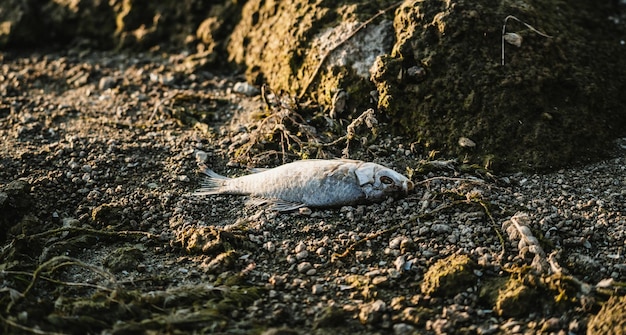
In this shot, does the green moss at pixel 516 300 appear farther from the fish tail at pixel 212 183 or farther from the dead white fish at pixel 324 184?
the fish tail at pixel 212 183

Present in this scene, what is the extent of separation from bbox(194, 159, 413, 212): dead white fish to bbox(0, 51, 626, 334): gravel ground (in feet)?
0.28

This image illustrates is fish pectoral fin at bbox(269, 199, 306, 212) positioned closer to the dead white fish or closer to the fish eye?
the dead white fish

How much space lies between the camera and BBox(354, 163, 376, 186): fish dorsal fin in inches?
192

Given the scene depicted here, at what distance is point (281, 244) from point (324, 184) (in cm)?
54

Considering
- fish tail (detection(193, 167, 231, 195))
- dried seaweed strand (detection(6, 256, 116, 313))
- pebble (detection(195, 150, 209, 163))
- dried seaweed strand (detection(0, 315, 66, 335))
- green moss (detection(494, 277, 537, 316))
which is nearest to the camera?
dried seaweed strand (detection(0, 315, 66, 335))

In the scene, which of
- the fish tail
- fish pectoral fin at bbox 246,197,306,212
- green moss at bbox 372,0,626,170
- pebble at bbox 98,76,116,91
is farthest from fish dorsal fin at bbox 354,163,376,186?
pebble at bbox 98,76,116,91

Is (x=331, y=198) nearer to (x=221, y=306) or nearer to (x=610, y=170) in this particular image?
(x=221, y=306)

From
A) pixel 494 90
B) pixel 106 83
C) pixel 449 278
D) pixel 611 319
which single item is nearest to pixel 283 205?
pixel 449 278

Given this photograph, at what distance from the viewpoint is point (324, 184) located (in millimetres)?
4906

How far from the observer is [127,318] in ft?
13.2

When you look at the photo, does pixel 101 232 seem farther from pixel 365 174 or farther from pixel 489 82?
pixel 489 82

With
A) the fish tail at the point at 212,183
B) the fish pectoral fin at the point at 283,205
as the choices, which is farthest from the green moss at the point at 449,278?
the fish tail at the point at 212,183

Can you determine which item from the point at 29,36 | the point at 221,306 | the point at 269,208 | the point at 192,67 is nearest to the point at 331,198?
the point at 269,208

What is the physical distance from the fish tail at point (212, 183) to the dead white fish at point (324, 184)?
0.18m
